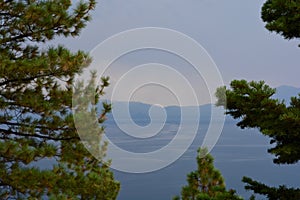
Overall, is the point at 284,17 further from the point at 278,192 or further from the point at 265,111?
the point at 278,192

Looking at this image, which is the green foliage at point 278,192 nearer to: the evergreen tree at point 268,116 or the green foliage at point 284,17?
the evergreen tree at point 268,116

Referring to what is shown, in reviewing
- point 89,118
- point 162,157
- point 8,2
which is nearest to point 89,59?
point 89,118

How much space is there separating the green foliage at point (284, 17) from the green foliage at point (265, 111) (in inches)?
40.8

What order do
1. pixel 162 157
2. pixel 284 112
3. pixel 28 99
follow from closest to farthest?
pixel 284 112
pixel 28 99
pixel 162 157

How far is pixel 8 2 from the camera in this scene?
870 centimetres

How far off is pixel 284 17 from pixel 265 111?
4.97ft

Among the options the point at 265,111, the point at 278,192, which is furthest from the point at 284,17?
the point at 278,192

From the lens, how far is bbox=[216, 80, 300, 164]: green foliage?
498 centimetres

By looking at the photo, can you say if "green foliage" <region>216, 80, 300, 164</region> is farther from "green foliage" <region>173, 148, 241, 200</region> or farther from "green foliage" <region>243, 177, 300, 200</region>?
"green foliage" <region>173, 148, 241, 200</region>

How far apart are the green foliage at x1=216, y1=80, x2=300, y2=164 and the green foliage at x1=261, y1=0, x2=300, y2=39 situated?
1.04 m

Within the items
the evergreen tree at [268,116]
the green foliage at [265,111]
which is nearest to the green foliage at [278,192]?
the evergreen tree at [268,116]

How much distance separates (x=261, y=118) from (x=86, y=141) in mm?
4441

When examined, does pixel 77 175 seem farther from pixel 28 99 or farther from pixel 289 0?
pixel 289 0

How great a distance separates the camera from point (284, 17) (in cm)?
567
